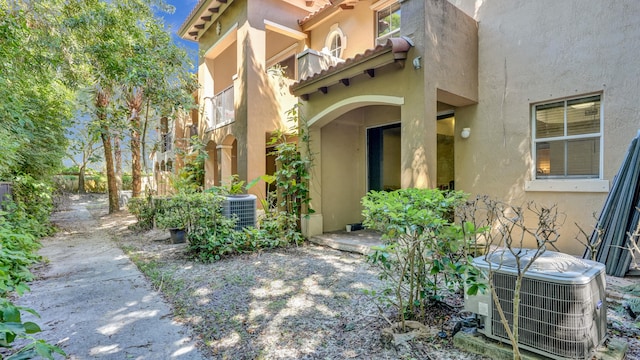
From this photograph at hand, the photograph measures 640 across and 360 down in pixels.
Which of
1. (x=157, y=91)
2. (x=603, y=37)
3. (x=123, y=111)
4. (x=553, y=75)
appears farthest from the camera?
(x=123, y=111)

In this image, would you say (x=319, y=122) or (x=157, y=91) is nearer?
(x=319, y=122)

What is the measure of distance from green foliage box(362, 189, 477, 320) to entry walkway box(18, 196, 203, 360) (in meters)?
2.27

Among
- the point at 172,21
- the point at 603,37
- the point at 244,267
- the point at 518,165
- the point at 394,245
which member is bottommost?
the point at 244,267

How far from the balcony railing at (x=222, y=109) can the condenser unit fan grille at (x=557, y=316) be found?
10781mm

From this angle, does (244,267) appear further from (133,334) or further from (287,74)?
(287,74)

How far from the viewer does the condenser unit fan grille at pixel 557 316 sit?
2.29m

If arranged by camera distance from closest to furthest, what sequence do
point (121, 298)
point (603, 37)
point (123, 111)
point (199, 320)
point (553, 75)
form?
point (199, 320) < point (121, 298) < point (603, 37) < point (553, 75) < point (123, 111)

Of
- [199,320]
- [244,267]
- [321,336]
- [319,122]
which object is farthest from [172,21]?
[321,336]

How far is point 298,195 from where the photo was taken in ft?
26.3

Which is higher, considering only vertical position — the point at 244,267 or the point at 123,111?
the point at 123,111

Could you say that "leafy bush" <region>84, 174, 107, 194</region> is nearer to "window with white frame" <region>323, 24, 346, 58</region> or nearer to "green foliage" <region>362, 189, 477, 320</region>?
"window with white frame" <region>323, 24, 346, 58</region>

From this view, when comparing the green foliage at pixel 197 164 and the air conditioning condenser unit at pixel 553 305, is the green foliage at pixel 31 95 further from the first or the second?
the air conditioning condenser unit at pixel 553 305

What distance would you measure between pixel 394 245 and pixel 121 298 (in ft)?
13.5

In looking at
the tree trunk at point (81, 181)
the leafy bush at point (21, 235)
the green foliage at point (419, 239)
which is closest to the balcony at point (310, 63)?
the green foliage at point (419, 239)
